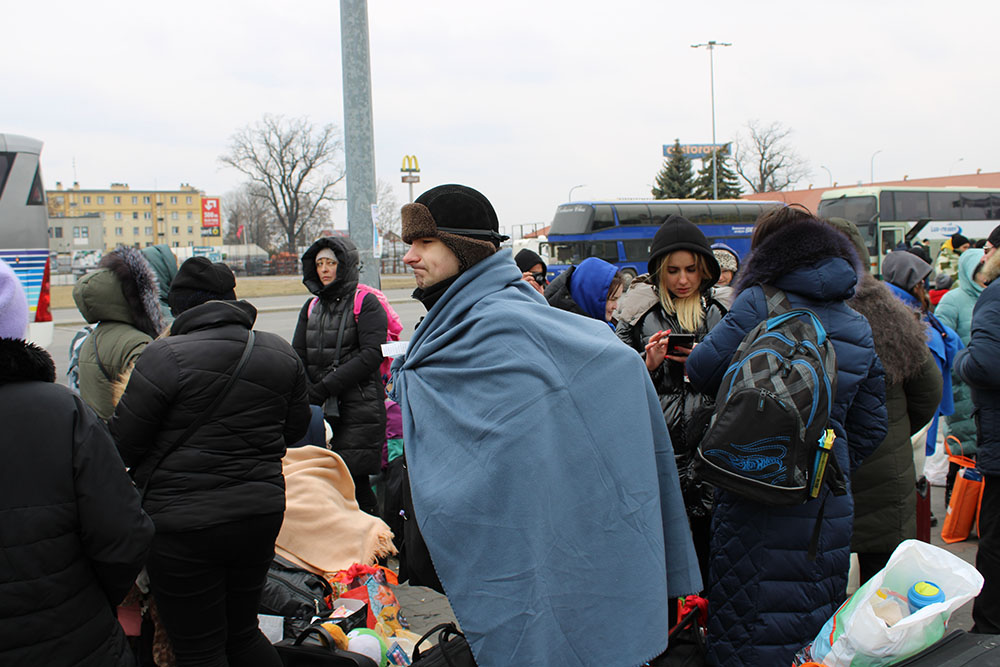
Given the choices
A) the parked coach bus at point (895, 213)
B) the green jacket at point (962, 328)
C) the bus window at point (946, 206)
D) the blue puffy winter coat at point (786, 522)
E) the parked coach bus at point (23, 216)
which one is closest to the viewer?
the blue puffy winter coat at point (786, 522)

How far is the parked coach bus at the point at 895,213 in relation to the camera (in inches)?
1214

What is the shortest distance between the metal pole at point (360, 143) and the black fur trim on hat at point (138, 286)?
10.7 feet

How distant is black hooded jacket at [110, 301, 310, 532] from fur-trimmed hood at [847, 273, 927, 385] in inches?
96.8

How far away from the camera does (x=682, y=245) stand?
12.0 feet

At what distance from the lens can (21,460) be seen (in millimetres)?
1990

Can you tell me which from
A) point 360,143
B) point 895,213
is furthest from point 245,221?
point 360,143

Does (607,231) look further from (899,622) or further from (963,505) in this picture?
(899,622)

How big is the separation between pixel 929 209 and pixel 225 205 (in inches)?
3375

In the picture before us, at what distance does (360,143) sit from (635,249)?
84.1ft

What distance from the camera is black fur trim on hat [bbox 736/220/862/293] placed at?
263cm

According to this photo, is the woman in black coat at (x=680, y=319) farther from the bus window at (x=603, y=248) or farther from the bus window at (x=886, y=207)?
the bus window at (x=886, y=207)

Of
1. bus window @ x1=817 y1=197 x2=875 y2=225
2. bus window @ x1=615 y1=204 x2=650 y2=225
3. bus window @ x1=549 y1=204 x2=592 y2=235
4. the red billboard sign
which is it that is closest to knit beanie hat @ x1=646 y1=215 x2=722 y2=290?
bus window @ x1=549 y1=204 x2=592 y2=235

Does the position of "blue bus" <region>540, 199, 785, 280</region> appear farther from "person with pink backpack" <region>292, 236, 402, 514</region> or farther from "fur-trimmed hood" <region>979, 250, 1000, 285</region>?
"fur-trimmed hood" <region>979, 250, 1000, 285</region>

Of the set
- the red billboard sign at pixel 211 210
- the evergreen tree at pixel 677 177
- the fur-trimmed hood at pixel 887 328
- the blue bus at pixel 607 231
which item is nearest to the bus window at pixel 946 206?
the blue bus at pixel 607 231
